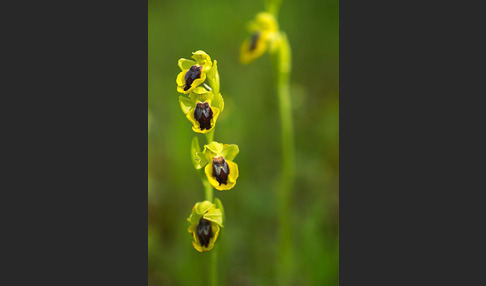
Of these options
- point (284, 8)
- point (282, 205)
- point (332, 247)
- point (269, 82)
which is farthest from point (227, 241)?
point (284, 8)

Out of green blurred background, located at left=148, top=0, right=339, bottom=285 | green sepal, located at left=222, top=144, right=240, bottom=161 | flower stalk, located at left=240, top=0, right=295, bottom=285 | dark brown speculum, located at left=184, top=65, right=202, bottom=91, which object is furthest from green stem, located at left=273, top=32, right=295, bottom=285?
dark brown speculum, located at left=184, top=65, right=202, bottom=91

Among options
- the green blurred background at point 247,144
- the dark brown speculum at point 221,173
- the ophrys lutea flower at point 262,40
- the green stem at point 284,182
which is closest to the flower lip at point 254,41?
the ophrys lutea flower at point 262,40

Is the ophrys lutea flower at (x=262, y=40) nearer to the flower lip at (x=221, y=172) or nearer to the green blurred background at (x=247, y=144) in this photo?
the green blurred background at (x=247, y=144)

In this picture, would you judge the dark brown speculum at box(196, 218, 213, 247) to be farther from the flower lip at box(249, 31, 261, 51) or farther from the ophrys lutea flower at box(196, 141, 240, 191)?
the flower lip at box(249, 31, 261, 51)

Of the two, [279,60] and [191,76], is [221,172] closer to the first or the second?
[191,76]

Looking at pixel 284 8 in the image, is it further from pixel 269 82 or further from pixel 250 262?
pixel 250 262

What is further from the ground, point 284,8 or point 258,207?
point 284,8
